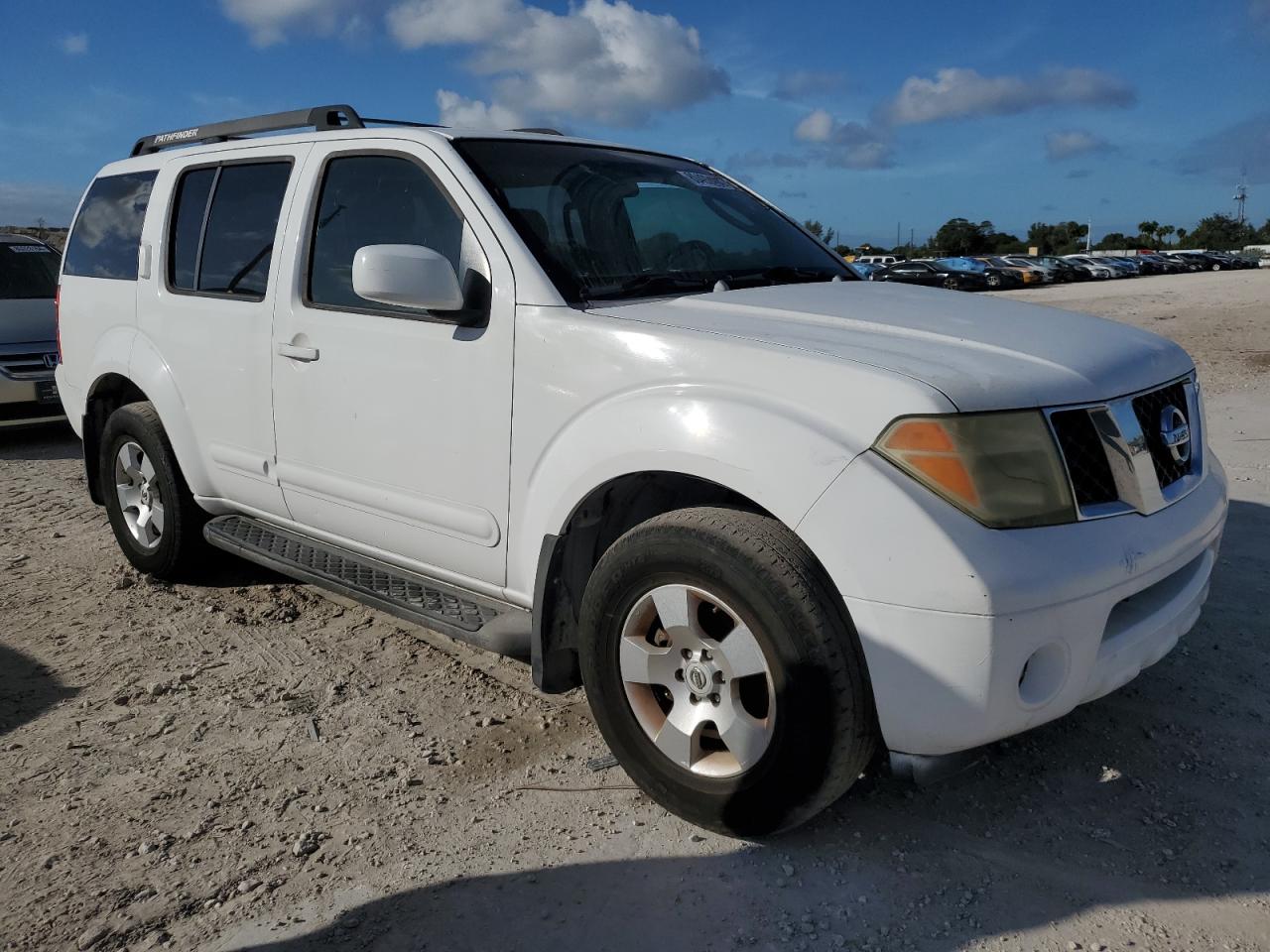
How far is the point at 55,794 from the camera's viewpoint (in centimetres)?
306

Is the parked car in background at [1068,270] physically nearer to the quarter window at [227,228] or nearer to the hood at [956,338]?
the quarter window at [227,228]

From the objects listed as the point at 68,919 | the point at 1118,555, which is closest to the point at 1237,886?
the point at 1118,555

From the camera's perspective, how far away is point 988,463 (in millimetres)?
2367

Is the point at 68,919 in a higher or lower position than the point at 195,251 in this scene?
lower

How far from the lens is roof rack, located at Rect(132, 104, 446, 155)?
395 centimetres

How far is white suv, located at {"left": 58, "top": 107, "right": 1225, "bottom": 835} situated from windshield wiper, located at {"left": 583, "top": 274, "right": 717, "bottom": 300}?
0.05ft

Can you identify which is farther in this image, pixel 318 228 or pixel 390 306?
pixel 318 228

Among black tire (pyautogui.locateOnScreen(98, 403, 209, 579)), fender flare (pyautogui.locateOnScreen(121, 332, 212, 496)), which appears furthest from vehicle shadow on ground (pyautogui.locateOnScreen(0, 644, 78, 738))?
fender flare (pyautogui.locateOnScreen(121, 332, 212, 496))

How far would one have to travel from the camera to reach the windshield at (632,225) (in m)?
3.27

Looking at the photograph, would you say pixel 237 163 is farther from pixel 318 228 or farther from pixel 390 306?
pixel 390 306

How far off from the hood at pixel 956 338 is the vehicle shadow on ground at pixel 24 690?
2.43m

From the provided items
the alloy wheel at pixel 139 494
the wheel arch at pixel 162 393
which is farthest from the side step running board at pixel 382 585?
the alloy wheel at pixel 139 494

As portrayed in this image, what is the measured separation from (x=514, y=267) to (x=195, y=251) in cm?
199

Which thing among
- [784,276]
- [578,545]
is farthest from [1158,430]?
[578,545]
